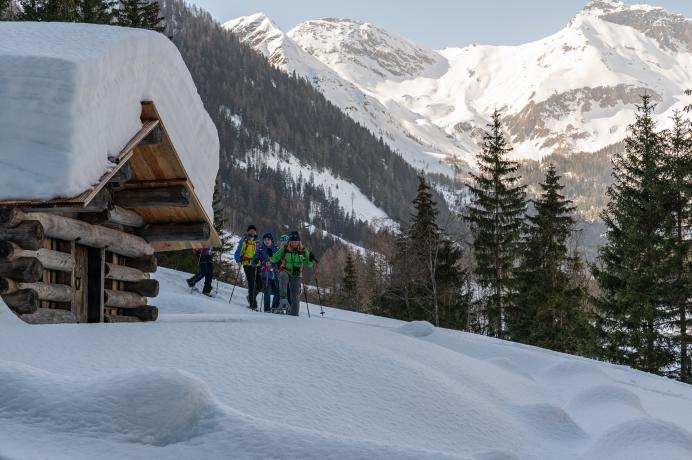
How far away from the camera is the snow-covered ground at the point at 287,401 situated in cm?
341

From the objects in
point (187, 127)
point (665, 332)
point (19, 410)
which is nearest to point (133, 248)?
point (187, 127)

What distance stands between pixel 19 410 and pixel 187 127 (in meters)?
6.34

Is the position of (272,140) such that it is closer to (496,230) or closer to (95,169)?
(496,230)

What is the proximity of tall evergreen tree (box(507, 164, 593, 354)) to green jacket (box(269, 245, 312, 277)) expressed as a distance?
16189 millimetres

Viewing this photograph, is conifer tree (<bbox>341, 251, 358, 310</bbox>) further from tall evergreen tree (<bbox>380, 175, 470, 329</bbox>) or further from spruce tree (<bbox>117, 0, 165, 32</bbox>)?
spruce tree (<bbox>117, 0, 165, 32</bbox>)

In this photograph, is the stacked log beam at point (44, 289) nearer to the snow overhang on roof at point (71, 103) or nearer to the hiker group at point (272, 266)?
the snow overhang on roof at point (71, 103)

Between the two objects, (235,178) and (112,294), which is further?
(235,178)

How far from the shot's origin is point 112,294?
9.73 m

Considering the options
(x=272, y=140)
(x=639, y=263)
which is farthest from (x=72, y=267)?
(x=272, y=140)

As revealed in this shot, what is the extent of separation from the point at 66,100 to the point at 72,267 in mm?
2592

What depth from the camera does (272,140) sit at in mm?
176750

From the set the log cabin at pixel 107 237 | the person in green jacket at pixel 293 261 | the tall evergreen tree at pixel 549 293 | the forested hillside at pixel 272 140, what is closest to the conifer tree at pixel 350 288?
the tall evergreen tree at pixel 549 293

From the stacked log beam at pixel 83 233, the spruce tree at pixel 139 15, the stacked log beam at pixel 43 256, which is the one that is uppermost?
the spruce tree at pixel 139 15

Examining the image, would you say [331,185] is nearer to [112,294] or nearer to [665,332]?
[665,332]
